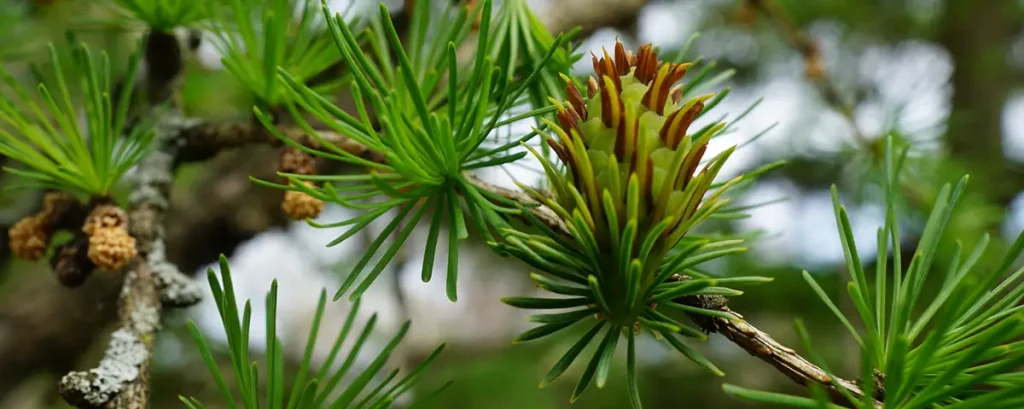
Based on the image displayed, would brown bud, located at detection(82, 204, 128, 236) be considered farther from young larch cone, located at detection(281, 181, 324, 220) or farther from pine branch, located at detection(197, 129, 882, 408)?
pine branch, located at detection(197, 129, 882, 408)

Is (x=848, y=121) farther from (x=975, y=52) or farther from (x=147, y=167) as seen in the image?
(x=147, y=167)

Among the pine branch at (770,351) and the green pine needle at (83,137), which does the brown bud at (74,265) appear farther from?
the pine branch at (770,351)

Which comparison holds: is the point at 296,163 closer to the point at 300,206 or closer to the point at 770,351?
the point at 300,206

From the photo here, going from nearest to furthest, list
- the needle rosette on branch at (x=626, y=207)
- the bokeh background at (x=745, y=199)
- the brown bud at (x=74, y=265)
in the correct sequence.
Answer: the needle rosette on branch at (x=626, y=207) → the brown bud at (x=74, y=265) → the bokeh background at (x=745, y=199)

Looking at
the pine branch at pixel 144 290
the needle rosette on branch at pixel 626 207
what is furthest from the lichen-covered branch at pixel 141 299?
the needle rosette on branch at pixel 626 207

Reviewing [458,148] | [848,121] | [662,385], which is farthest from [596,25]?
[662,385]

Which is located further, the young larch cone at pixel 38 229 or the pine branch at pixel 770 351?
the young larch cone at pixel 38 229

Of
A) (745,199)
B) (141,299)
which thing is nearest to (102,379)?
(141,299)
